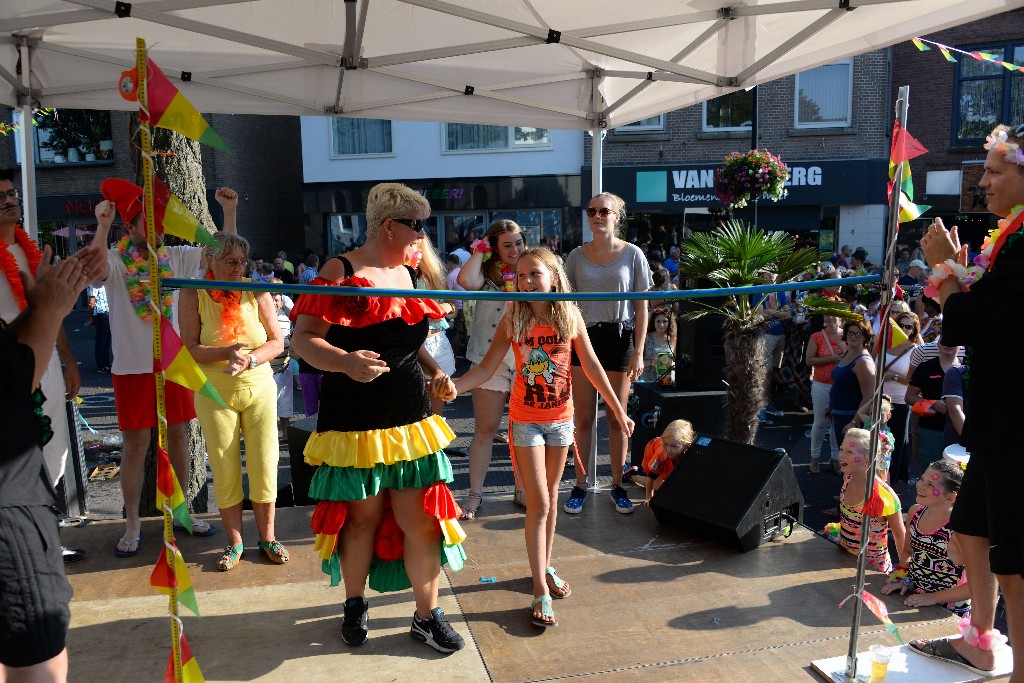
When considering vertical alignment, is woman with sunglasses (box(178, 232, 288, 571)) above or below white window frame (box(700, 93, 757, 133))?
below

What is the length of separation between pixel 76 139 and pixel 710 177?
17390 mm

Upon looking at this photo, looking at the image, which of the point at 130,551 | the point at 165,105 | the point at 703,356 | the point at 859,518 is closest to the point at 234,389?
the point at 130,551

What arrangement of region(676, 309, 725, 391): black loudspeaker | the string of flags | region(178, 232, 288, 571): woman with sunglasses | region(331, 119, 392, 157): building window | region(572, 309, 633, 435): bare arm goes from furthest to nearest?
region(331, 119, 392, 157): building window → region(676, 309, 725, 391): black loudspeaker → the string of flags → region(178, 232, 288, 571): woman with sunglasses → region(572, 309, 633, 435): bare arm

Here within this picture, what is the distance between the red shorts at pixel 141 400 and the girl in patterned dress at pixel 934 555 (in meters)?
3.63

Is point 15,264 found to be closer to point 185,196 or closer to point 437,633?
point 185,196

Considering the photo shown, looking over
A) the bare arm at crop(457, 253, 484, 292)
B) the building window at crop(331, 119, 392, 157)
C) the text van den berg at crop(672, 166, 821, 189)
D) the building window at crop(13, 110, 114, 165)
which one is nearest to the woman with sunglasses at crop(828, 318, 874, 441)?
the bare arm at crop(457, 253, 484, 292)

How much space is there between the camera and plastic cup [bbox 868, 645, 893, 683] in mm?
2957

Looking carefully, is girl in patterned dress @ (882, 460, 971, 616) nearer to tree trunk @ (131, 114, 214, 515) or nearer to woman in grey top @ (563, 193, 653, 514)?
woman in grey top @ (563, 193, 653, 514)

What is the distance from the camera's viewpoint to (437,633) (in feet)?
10.7

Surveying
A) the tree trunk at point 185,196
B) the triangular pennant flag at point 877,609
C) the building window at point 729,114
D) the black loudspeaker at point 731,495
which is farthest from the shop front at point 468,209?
the triangular pennant flag at point 877,609

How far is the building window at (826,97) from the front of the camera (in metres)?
20.4

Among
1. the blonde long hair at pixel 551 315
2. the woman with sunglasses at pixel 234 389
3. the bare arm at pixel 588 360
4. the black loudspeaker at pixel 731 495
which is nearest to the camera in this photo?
the blonde long hair at pixel 551 315

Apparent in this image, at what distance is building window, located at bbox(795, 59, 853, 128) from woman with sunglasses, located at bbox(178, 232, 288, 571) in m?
19.4

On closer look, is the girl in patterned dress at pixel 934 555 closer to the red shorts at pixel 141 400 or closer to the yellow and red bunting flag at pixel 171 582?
the yellow and red bunting flag at pixel 171 582
